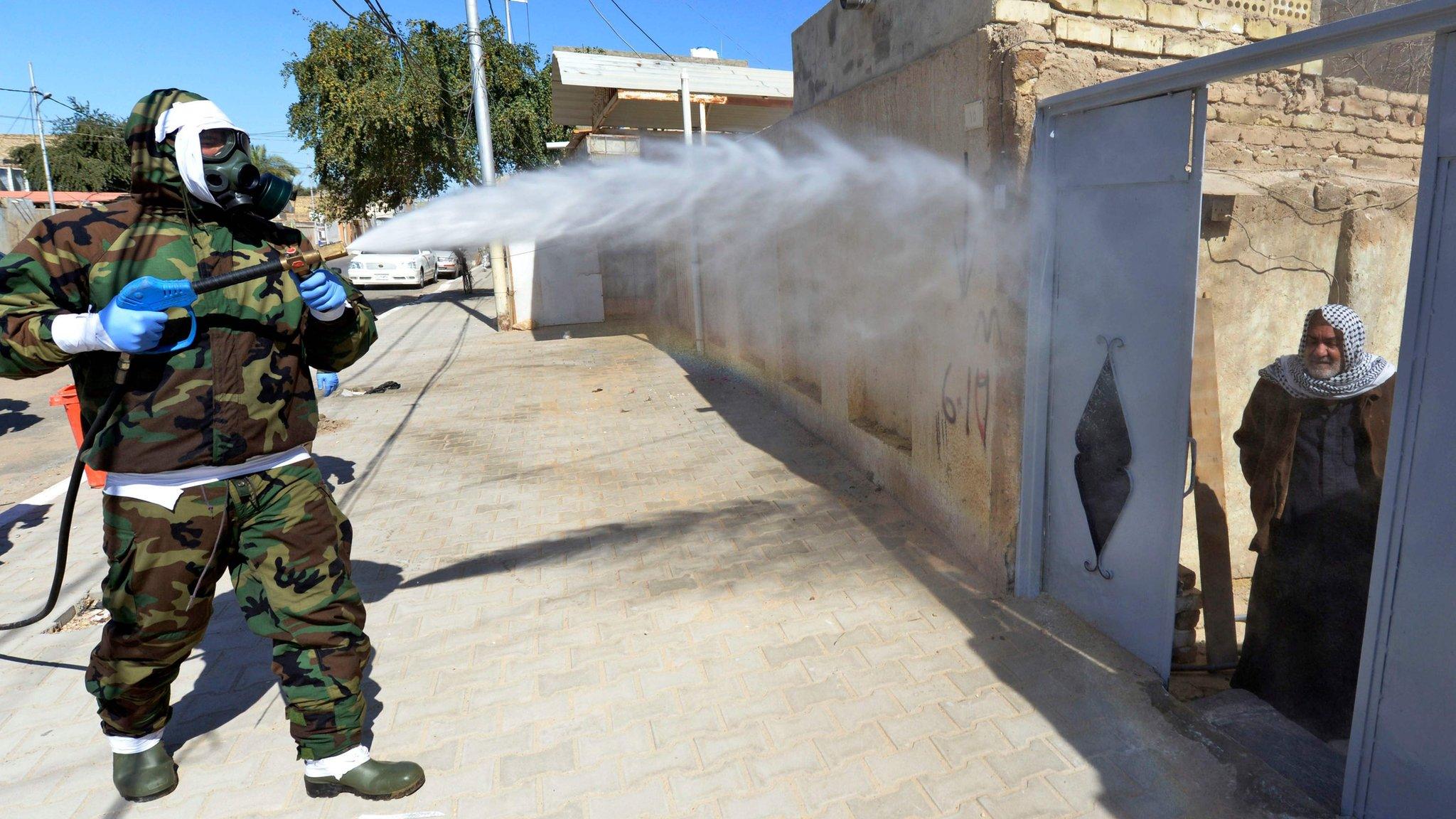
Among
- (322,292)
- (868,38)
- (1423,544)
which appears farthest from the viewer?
(868,38)

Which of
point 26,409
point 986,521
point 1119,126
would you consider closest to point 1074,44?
point 1119,126

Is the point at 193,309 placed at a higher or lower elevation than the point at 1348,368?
higher

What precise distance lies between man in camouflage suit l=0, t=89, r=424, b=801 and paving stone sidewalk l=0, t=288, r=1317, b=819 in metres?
0.40

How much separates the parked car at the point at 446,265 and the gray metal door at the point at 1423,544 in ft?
102

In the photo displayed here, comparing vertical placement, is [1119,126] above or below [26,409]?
above

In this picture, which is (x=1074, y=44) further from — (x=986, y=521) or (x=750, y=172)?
Answer: (x=750, y=172)

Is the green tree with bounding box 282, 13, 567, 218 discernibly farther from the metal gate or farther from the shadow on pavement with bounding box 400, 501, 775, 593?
the metal gate

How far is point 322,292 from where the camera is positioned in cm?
267

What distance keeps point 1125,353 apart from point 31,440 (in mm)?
10476

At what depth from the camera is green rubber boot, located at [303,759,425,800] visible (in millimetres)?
2750

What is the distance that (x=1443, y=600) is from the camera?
2160mm

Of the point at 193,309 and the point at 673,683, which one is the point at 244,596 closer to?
the point at 193,309

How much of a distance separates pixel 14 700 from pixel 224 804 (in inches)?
58.8

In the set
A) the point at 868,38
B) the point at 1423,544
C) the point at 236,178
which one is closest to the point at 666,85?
the point at 868,38
